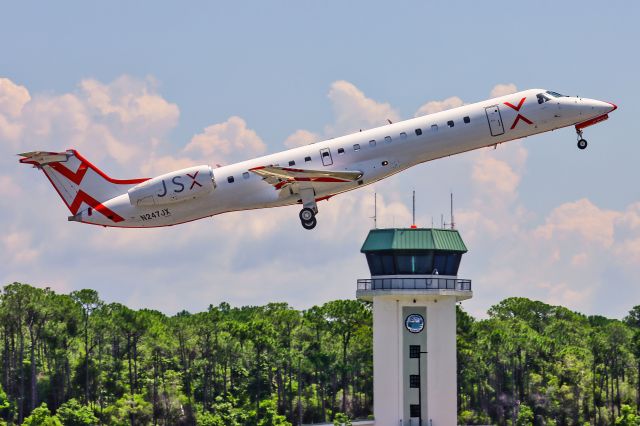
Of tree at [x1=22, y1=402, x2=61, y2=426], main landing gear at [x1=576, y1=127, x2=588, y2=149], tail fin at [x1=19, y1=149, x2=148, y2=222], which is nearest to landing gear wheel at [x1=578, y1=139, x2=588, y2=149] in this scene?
main landing gear at [x1=576, y1=127, x2=588, y2=149]

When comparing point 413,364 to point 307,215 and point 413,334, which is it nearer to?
point 413,334

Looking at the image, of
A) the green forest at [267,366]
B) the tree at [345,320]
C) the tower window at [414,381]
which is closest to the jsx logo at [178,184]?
the tower window at [414,381]

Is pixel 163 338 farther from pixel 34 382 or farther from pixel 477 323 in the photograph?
pixel 477 323

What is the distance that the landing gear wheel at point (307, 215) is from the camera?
2726 inches

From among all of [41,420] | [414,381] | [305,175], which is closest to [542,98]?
[305,175]

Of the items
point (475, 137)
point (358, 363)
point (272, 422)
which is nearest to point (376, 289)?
point (475, 137)

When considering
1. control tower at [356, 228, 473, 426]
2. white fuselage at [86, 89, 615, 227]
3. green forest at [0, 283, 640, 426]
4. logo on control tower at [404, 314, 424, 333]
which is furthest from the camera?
green forest at [0, 283, 640, 426]

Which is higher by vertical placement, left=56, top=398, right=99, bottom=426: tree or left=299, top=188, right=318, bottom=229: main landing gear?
left=299, top=188, right=318, bottom=229: main landing gear

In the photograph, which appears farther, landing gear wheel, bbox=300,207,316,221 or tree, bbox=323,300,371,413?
tree, bbox=323,300,371,413

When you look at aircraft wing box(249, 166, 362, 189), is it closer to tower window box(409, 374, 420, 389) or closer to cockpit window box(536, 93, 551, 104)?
cockpit window box(536, 93, 551, 104)

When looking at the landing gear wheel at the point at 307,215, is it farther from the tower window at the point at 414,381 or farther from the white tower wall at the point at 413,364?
the tower window at the point at 414,381

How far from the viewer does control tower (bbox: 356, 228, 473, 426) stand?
8950 cm

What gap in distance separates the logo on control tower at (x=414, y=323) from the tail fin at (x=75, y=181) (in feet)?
83.1

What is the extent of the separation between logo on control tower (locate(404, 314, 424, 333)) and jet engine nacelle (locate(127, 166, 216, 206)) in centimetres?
2519
